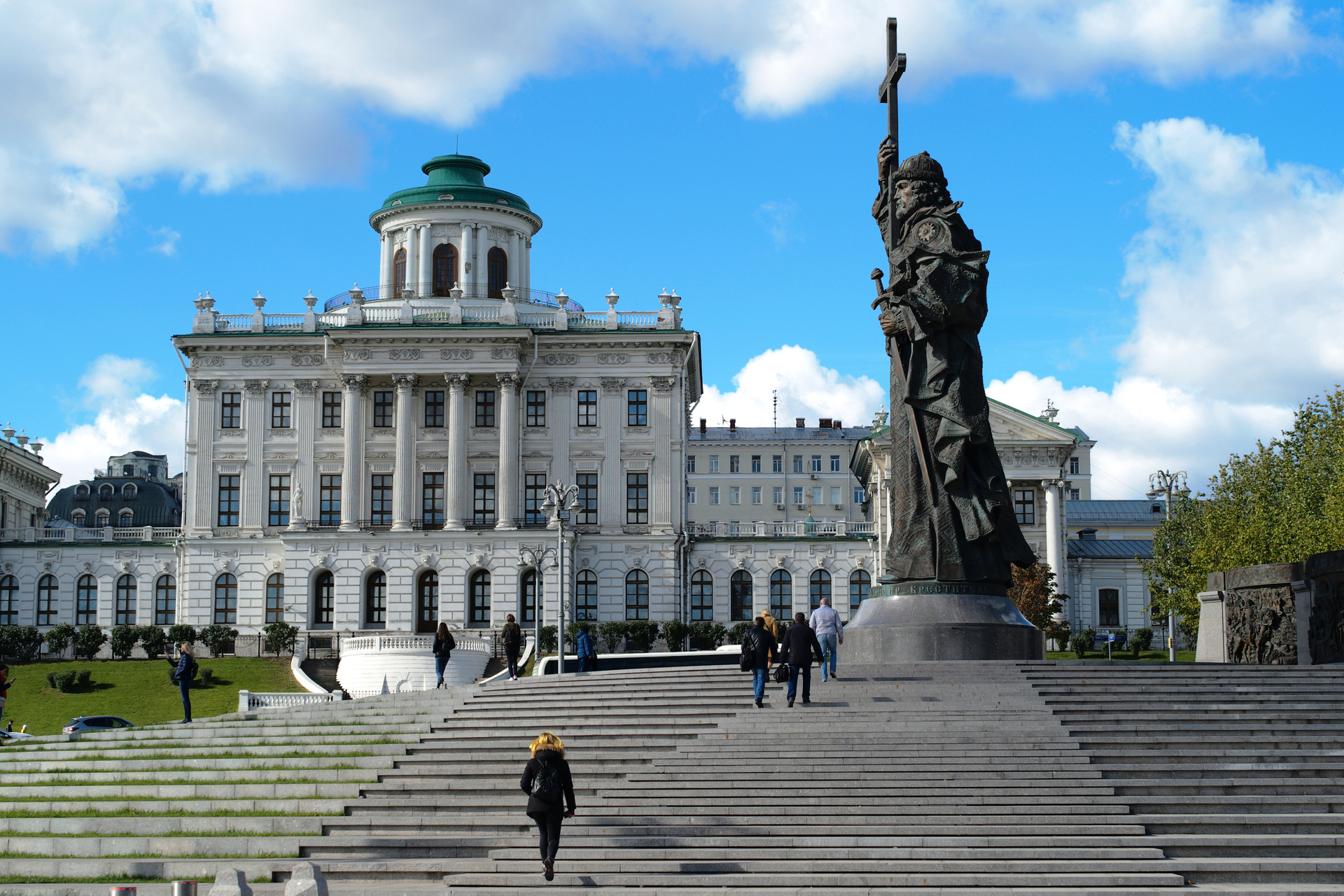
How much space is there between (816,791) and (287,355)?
52.3 m

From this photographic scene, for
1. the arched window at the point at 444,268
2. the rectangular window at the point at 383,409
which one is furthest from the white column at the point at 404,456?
the arched window at the point at 444,268

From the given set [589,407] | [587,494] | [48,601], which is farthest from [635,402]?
[48,601]

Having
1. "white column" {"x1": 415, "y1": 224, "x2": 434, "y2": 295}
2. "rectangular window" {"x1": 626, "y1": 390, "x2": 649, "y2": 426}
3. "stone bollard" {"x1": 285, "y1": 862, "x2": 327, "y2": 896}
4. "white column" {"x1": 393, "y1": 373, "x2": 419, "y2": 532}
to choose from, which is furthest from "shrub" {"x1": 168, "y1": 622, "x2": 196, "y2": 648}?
"stone bollard" {"x1": 285, "y1": 862, "x2": 327, "y2": 896}

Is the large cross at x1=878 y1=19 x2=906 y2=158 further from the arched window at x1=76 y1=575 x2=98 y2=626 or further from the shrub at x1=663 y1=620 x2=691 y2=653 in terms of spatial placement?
the arched window at x1=76 y1=575 x2=98 y2=626

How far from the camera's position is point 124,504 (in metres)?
94.0

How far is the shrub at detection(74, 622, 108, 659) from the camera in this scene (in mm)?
58000

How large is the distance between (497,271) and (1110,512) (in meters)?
49.2

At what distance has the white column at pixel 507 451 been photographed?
63.5 m

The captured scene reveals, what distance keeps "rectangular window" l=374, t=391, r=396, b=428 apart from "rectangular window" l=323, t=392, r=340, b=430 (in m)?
1.86

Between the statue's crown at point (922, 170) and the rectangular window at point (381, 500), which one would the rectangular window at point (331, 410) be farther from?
the statue's crown at point (922, 170)

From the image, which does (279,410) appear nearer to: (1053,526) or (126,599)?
(126,599)

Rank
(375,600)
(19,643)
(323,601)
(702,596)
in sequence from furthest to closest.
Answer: (702,596) < (323,601) < (375,600) < (19,643)

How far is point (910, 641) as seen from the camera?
22.4 meters

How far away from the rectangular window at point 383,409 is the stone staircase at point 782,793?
42313 millimetres
